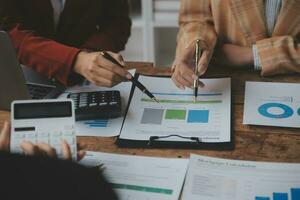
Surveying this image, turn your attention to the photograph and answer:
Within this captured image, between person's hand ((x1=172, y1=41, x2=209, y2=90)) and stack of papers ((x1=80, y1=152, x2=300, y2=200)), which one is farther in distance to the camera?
person's hand ((x1=172, y1=41, x2=209, y2=90))

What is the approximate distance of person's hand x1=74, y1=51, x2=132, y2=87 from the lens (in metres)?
1.00

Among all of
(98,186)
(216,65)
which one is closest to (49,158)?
(98,186)

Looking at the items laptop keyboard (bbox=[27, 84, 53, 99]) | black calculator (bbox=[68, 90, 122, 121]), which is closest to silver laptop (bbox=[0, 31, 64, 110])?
laptop keyboard (bbox=[27, 84, 53, 99])

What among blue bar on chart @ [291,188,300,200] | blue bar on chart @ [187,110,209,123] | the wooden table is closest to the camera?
blue bar on chart @ [291,188,300,200]

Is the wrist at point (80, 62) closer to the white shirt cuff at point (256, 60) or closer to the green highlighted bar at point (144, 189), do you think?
the green highlighted bar at point (144, 189)

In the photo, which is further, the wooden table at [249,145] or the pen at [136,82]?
the pen at [136,82]

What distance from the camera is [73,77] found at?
112 centimetres

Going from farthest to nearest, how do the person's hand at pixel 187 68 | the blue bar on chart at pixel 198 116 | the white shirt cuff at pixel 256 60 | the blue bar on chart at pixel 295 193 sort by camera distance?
the white shirt cuff at pixel 256 60, the person's hand at pixel 187 68, the blue bar on chart at pixel 198 116, the blue bar on chart at pixel 295 193

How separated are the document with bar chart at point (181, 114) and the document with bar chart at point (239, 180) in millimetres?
83

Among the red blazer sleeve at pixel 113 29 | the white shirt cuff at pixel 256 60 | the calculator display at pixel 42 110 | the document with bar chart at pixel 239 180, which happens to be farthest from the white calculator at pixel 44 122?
the white shirt cuff at pixel 256 60

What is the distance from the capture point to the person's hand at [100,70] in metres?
1.00

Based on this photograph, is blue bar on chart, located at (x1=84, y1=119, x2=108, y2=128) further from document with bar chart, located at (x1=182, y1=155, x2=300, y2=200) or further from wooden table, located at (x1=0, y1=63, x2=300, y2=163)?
document with bar chart, located at (x1=182, y1=155, x2=300, y2=200)

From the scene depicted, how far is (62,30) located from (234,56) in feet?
1.65

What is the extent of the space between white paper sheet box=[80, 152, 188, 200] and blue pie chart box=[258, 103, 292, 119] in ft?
0.80
